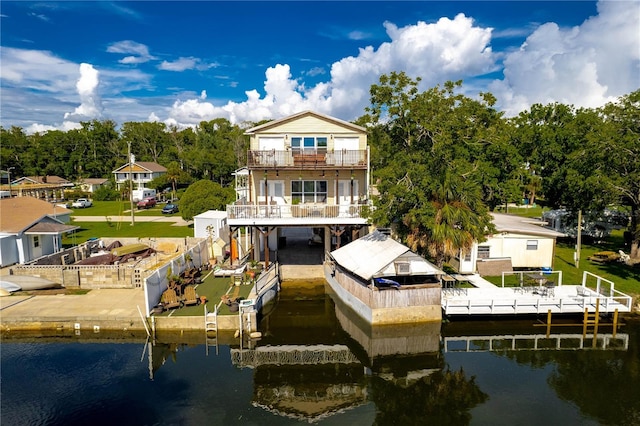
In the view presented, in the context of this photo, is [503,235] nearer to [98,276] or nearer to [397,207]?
[397,207]

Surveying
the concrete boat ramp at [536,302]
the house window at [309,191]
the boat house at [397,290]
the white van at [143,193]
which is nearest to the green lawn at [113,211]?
the white van at [143,193]

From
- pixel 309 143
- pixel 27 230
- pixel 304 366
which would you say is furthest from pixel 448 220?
pixel 27 230

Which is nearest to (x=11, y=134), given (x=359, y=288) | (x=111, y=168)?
(x=111, y=168)

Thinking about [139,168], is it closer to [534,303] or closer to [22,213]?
[22,213]

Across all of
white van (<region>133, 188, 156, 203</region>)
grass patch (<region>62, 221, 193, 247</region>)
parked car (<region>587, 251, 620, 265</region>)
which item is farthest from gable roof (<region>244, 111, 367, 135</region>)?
white van (<region>133, 188, 156, 203</region>)

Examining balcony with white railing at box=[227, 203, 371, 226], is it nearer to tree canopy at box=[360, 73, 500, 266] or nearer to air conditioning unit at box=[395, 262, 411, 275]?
tree canopy at box=[360, 73, 500, 266]
